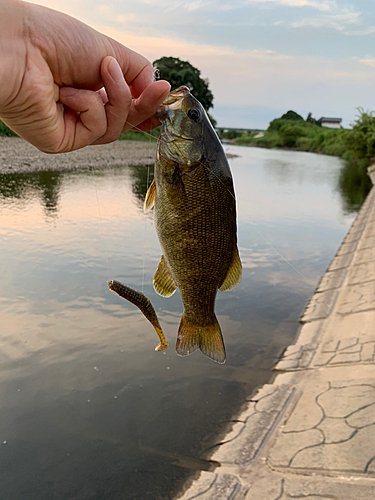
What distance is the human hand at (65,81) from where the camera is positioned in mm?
1512

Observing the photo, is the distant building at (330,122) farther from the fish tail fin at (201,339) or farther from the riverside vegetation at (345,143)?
the fish tail fin at (201,339)

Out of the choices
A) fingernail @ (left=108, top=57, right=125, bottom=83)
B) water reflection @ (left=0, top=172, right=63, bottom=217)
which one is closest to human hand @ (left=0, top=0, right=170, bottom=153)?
fingernail @ (left=108, top=57, right=125, bottom=83)

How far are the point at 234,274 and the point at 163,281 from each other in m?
0.32

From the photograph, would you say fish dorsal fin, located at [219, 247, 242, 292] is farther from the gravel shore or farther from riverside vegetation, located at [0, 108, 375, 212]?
the gravel shore

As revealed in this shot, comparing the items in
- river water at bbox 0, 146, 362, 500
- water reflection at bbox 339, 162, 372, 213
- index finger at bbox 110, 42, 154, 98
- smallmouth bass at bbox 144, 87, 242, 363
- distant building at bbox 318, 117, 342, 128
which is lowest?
river water at bbox 0, 146, 362, 500

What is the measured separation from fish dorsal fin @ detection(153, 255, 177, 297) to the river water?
1868 mm

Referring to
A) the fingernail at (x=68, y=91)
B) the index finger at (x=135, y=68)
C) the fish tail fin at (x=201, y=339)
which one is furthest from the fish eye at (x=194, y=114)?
the fish tail fin at (x=201, y=339)

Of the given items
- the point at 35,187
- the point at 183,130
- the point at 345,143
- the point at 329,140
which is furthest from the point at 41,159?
the point at 329,140

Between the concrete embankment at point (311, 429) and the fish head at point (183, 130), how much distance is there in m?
3.26

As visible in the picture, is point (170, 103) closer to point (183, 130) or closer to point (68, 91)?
point (183, 130)

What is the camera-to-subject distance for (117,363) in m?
6.29

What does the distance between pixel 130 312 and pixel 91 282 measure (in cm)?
150

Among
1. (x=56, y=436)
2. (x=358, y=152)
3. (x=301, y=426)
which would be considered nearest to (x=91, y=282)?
(x=56, y=436)

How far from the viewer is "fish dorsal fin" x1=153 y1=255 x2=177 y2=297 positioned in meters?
1.90
